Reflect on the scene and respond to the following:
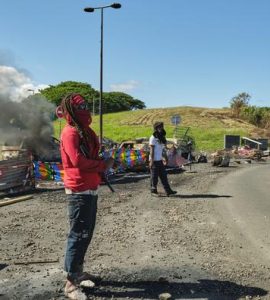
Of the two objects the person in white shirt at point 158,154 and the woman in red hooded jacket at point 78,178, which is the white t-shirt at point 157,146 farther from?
the woman in red hooded jacket at point 78,178

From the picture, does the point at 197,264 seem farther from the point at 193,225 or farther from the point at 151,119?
the point at 151,119

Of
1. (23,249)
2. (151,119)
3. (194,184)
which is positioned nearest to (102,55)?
(194,184)

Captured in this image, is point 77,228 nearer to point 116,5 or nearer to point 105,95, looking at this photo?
point 116,5

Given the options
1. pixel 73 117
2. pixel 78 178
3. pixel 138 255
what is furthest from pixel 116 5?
pixel 78 178

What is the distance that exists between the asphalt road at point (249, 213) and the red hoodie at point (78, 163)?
9.03 ft

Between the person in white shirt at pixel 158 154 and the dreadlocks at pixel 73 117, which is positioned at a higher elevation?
the dreadlocks at pixel 73 117

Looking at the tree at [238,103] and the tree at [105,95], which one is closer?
the tree at [238,103]

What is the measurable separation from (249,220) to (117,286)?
470 centimetres

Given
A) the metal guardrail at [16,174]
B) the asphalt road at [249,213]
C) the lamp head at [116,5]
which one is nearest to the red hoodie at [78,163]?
the asphalt road at [249,213]

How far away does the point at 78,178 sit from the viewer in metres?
4.78

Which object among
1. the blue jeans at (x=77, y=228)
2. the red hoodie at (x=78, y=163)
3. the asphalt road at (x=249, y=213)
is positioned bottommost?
the asphalt road at (x=249, y=213)

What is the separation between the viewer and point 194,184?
15750mm

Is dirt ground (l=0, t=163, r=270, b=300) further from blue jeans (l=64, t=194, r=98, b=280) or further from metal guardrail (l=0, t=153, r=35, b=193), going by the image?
metal guardrail (l=0, t=153, r=35, b=193)

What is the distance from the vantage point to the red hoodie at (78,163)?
4.69 metres
